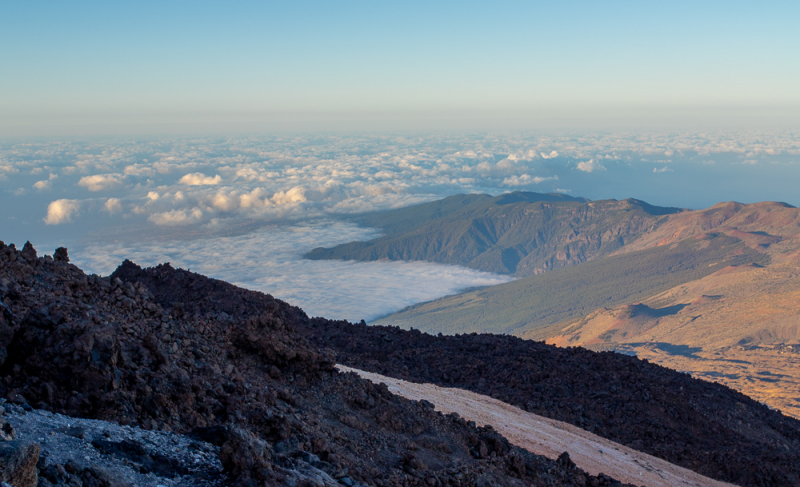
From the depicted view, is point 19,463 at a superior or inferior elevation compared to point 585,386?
superior

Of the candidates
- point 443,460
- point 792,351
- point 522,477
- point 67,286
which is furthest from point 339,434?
point 792,351

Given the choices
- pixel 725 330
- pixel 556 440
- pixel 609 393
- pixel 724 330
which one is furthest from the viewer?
pixel 724 330

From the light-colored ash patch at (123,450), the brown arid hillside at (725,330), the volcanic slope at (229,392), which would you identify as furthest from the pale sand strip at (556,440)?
the brown arid hillside at (725,330)

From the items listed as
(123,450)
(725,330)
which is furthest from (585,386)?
(725,330)

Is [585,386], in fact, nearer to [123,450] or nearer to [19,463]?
[123,450]

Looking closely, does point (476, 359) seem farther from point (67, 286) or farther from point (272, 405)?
Result: point (67, 286)

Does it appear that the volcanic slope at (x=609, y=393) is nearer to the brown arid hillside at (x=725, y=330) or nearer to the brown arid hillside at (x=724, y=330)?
the brown arid hillside at (x=725, y=330)
